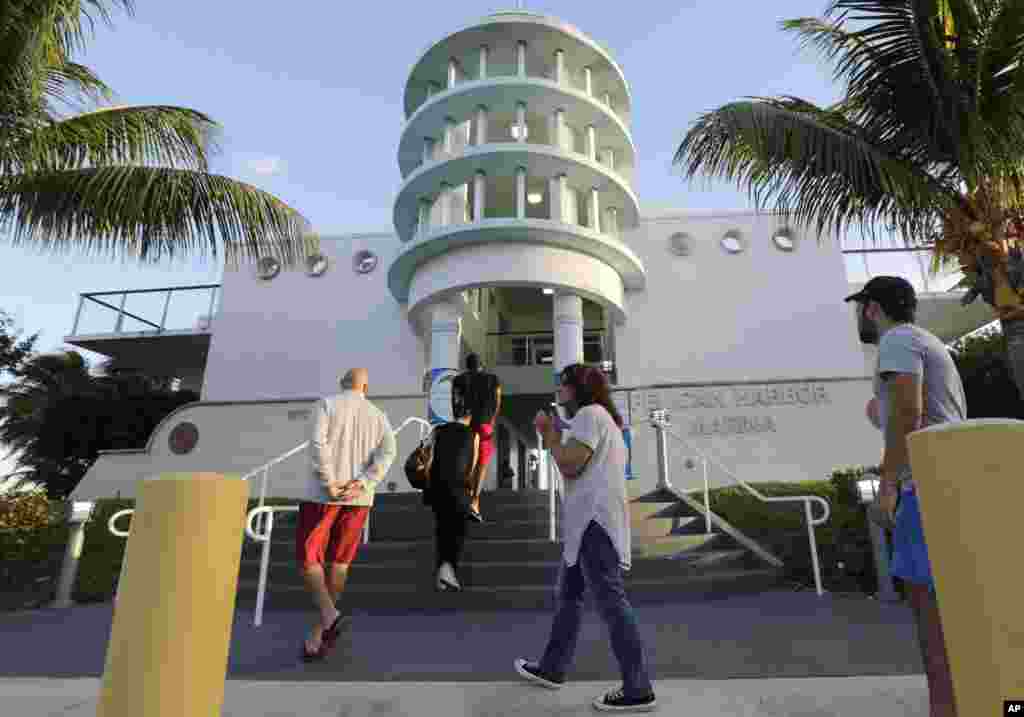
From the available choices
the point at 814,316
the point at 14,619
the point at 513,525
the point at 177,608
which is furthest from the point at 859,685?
the point at 814,316

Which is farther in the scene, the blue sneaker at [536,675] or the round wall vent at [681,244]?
the round wall vent at [681,244]

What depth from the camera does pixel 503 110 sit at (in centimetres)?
1327

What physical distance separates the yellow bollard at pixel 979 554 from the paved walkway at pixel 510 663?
1.39m

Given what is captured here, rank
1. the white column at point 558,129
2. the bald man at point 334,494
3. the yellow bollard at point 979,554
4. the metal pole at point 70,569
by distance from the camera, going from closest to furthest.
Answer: the yellow bollard at point 979,554 < the bald man at point 334,494 < the metal pole at point 70,569 < the white column at point 558,129

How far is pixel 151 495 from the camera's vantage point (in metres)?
1.87

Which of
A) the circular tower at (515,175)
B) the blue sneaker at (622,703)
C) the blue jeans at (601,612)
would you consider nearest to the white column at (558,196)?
the circular tower at (515,175)

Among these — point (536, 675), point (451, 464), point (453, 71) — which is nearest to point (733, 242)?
point (453, 71)

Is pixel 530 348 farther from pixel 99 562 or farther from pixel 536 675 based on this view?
pixel 536 675

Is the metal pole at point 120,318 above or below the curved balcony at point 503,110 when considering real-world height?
below

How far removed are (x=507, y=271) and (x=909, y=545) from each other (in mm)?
9986

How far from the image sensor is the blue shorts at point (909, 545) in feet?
6.92

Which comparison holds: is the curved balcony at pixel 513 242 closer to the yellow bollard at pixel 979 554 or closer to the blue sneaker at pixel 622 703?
the blue sneaker at pixel 622 703

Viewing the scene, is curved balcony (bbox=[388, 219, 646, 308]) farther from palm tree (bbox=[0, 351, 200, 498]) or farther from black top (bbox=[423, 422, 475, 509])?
palm tree (bbox=[0, 351, 200, 498])

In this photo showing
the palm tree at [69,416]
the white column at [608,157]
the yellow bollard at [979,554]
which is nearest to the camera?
the yellow bollard at [979,554]
